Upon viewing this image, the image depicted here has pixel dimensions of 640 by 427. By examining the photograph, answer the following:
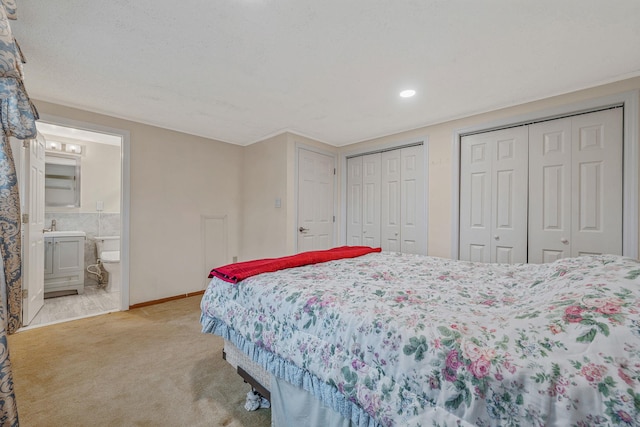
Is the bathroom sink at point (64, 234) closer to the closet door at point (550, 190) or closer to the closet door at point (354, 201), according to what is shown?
the closet door at point (354, 201)

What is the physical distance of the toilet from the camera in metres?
3.77

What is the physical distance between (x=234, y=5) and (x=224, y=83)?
3.07 feet

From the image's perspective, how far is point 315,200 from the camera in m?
3.97

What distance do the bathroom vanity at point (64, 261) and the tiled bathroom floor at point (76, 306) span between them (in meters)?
0.17

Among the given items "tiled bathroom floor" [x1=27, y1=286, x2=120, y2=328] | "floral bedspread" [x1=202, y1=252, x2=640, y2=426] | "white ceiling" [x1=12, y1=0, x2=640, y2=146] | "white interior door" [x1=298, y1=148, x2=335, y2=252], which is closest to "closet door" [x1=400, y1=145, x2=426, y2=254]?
"white ceiling" [x1=12, y1=0, x2=640, y2=146]

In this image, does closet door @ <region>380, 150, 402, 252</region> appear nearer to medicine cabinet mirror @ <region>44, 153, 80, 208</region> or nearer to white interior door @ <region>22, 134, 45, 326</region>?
white interior door @ <region>22, 134, 45, 326</region>

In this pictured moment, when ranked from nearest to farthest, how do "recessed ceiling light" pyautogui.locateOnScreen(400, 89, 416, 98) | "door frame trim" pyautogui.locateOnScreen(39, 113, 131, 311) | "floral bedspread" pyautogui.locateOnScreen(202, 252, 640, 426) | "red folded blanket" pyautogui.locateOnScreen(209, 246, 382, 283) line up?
"floral bedspread" pyautogui.locateOnScreen(202, 252, 640, 426)
"red folded blanket" pyautogui.locateOnScreen(209, 246, 382, 283)
"recessed ceiling light" pyautogui.locateOnScreen(400, 89, 416, 98)
"door frame trim" pyautogui.locateOnScreen(39, 113, 131, 311)

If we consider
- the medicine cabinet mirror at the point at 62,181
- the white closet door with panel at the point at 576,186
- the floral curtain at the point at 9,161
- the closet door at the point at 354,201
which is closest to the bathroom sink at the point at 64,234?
the medicine cabinet mirror at the point at 62,181

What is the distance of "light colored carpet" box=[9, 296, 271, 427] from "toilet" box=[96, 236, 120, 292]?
113cm

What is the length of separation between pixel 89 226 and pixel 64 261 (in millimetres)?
716

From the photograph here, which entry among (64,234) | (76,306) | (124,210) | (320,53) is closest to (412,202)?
(320,53)

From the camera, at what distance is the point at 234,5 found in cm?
147

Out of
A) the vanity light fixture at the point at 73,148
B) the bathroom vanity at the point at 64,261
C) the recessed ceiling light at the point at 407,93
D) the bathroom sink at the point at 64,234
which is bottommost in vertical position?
the bathroom vanity at the point at 64,261

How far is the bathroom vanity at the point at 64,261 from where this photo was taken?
3646 mm
